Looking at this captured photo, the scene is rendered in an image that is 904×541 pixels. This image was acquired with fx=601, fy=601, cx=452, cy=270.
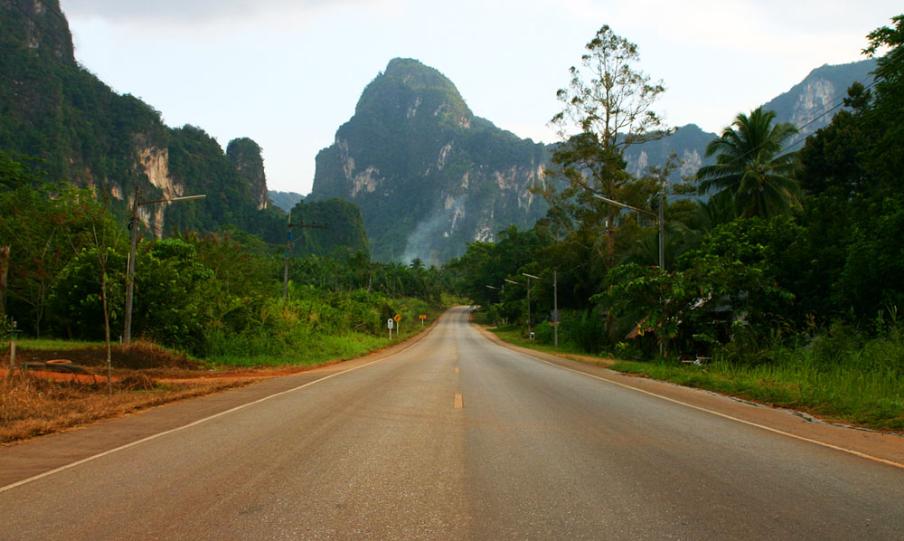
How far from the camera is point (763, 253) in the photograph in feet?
74.6

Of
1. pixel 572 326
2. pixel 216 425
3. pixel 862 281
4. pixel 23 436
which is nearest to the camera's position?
pixel 23 436

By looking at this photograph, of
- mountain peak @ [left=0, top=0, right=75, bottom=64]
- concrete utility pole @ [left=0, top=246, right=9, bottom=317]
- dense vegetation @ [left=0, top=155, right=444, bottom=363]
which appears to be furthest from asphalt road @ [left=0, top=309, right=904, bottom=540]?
mountain peak @ [left=0, top=0, right=75, bottom=64]

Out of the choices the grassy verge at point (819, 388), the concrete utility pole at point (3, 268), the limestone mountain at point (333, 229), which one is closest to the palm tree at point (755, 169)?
the grassy verge at point (819, 388)

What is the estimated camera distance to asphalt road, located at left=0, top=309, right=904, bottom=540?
4180 mm

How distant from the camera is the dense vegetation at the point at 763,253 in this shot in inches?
666

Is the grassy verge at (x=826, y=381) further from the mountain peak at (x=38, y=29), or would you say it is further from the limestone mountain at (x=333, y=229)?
the limestone mountain at (x=333, y=229)

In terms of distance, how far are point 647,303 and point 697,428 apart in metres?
15.2

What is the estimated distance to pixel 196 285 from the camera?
988 inches

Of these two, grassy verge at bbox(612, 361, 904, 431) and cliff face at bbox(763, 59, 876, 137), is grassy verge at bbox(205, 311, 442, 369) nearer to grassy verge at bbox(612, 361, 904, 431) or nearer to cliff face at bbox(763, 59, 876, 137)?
grassy verge at bbox(612, 361, 904, 431)

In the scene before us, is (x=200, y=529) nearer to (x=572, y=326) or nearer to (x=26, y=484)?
(x=26, y=484)

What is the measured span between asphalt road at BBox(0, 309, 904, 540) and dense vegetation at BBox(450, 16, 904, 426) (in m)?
4.68

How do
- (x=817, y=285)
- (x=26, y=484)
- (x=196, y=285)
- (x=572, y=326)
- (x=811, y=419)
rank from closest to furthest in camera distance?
(x=26, y=484), (x=811, y=419), (x=817, y=285), (x=196, y=285), (x=572, y=326)

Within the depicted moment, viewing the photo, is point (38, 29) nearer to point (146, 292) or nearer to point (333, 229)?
point (333, 229)

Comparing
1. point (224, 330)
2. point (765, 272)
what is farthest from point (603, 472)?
point (224, 330)
